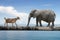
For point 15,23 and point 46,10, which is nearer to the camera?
point 15,23

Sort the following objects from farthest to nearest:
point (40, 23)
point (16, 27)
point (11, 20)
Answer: point (40, 23), point (11, 20), point (16, 27)

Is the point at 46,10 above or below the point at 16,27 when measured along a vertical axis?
above

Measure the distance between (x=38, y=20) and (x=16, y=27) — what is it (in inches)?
111

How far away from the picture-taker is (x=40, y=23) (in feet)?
53.0

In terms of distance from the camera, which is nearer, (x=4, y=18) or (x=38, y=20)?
(x=4, y=18)

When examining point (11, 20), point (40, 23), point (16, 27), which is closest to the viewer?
point (16, 27)

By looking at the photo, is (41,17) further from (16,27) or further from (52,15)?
(16,27)

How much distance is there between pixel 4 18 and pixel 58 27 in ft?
10.8

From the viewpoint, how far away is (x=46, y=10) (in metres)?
16.7

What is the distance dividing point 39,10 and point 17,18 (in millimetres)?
2284

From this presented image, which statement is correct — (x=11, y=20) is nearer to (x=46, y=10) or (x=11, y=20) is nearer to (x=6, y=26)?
(x=6, y=26)

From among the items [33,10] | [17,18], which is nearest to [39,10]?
[33,10]

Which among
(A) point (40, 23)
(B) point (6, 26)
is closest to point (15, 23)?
(B) point (6, 26)

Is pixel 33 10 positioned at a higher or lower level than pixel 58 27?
higher
